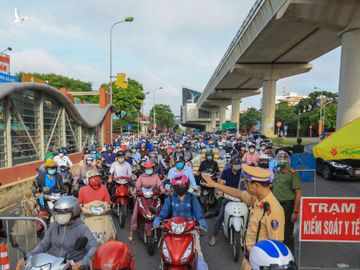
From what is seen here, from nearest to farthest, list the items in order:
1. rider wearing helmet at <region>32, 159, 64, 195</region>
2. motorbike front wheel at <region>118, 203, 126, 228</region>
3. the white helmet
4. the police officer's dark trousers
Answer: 1. the white helmet
2. the police officer's dark trousers
3. rider wearing helmet at <region>32, 159, 64, 195</region>
4. motorbike front wheel at <region>118, 203, 126, 228</region>

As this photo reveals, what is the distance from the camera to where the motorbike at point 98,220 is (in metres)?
5.02

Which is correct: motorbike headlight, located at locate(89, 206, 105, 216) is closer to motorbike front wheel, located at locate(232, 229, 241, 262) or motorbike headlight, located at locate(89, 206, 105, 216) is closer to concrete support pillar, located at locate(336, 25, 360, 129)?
motorbike front wheel, located at locate(232, 229, 241, 262)

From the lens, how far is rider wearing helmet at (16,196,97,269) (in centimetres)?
335

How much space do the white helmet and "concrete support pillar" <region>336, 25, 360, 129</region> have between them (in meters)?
13.4

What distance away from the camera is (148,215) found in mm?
5695

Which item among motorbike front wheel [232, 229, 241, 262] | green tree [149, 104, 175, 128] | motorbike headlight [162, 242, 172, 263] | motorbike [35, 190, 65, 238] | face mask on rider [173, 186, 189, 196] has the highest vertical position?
green tree [149, 104, 175, 128]

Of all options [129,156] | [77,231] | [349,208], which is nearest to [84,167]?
[129,156]

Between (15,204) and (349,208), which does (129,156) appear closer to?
(15,204)

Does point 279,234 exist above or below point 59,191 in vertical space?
above

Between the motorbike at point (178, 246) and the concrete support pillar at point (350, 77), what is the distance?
41.6 ft

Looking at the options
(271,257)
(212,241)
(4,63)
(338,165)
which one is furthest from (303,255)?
(4,63)

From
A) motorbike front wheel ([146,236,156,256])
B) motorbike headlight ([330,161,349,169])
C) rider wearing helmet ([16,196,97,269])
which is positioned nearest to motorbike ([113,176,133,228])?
motorbike front wheel ([146,236,156,256])

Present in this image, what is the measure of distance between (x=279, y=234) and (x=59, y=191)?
5.16 m

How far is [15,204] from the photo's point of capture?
979 cm
